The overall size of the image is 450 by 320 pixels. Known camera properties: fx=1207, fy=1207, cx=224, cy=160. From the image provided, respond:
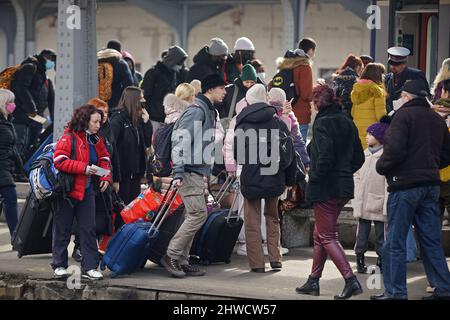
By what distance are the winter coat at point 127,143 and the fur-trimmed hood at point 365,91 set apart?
222 centimetres

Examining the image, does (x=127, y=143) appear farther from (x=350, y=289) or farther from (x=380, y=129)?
(x=350, y=289)

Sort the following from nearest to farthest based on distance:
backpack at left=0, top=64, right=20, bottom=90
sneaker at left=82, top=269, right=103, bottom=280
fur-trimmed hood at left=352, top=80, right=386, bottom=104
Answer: sneaker at left=82, top=269, right=103, bottom=280 < fur-trimmed hood at left=352, top=80, right=386, bottom=104 < backpack at left=0, top=64, right=20, bottom=90

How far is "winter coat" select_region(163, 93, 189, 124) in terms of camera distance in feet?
36.5

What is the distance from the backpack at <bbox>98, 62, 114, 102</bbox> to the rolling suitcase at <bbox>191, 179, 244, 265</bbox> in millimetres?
2915

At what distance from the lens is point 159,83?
14.0 m

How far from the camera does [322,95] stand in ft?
31.9

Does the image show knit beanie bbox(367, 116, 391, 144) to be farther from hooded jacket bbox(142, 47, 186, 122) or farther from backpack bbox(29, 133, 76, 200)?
hooded jacket bbox(142, 47, 186, 122)

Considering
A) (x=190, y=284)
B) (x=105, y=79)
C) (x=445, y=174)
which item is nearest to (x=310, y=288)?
(x=190, y=284)

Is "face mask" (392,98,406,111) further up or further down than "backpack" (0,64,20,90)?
further down

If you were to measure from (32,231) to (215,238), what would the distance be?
1.72m

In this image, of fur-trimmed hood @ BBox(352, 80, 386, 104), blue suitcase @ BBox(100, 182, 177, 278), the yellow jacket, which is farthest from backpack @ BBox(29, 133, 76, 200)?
fur-trimmed hood @ BBox(352, 80, 386, 104)

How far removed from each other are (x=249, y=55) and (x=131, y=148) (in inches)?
103
